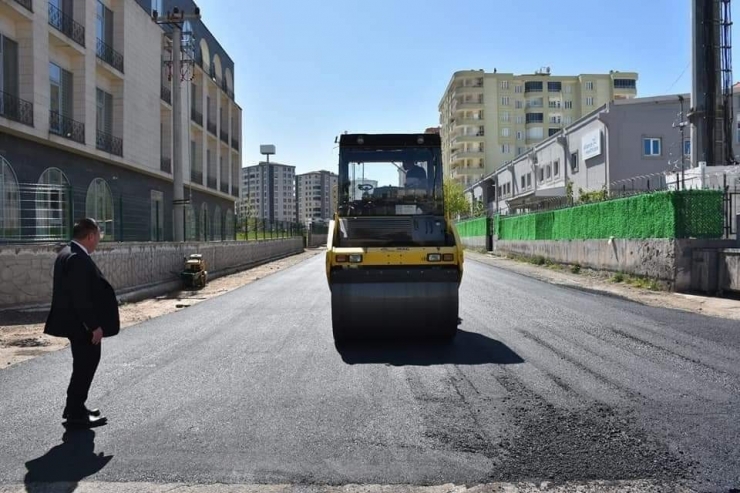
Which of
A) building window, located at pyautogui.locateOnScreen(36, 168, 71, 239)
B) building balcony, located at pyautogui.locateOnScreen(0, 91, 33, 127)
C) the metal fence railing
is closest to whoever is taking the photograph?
the metal fence railing

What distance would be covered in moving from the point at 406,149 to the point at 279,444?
21.0 feet

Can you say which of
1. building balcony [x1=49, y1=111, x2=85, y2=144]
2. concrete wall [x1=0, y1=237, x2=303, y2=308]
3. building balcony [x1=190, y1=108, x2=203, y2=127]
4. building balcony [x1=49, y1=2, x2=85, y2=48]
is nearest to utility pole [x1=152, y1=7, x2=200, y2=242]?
concrete wall [x1=0, y1=237, x2=303, y2=308]

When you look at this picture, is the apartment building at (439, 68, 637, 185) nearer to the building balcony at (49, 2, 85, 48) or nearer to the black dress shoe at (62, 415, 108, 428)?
the building balcony at (49, 2, 85, 48)

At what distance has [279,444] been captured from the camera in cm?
489

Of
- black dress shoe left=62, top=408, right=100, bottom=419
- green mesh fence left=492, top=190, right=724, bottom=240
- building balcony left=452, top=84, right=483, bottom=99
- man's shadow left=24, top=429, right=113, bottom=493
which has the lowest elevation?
man's shadow left=24, top=429, right=113, bottom=493

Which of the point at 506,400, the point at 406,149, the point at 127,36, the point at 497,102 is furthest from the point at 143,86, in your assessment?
the point at 497,102

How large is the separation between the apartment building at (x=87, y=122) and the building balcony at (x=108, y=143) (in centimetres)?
7

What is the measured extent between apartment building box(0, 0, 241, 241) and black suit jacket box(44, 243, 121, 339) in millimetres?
9422

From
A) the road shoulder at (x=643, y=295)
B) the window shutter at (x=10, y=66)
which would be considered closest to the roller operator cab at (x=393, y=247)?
the road shoulder at (x=643, y=295)

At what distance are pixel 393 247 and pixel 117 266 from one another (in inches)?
373

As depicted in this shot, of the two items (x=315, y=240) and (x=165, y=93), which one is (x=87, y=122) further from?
(x=315, y=240)

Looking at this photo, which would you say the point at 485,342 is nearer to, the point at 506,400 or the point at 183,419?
the point at 506,400

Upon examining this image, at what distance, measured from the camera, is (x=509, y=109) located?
92188 millimetres

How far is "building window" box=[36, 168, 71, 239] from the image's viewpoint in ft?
45.1
